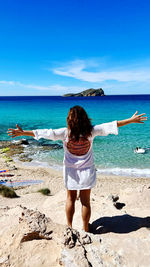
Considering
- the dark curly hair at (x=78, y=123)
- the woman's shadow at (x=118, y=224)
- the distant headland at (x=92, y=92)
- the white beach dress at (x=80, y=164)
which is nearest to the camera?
the dark curly hair at (x=78, y=123)

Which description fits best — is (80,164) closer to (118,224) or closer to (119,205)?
(118,224)

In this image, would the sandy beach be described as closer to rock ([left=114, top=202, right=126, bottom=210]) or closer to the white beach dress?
the white beach dress

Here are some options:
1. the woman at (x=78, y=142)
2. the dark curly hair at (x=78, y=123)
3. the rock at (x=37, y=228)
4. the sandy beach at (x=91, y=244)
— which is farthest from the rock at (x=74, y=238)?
the dark curly hair at (x=78, y=123)

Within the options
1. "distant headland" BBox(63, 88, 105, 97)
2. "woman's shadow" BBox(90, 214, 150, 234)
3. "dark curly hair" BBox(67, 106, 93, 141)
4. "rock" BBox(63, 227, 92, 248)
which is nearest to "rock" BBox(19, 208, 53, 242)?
"rock" BBox(63, 227, 92, 248)

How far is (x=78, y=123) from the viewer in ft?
10.2

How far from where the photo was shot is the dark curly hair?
Answer: 312 centimetres

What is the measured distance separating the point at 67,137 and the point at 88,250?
1.67 metres

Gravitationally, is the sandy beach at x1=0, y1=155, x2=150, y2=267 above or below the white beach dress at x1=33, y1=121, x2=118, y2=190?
below

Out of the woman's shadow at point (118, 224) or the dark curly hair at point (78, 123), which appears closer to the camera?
the dark curly hair at point (78, 123)

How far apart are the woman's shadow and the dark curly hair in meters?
2.05

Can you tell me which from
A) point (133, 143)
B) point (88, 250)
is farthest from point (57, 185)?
point (133, 143)

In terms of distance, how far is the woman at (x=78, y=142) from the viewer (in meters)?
3.16

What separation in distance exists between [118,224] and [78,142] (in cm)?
218

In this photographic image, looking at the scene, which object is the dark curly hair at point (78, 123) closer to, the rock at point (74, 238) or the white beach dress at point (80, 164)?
the white beach dress at point (80, 164)
